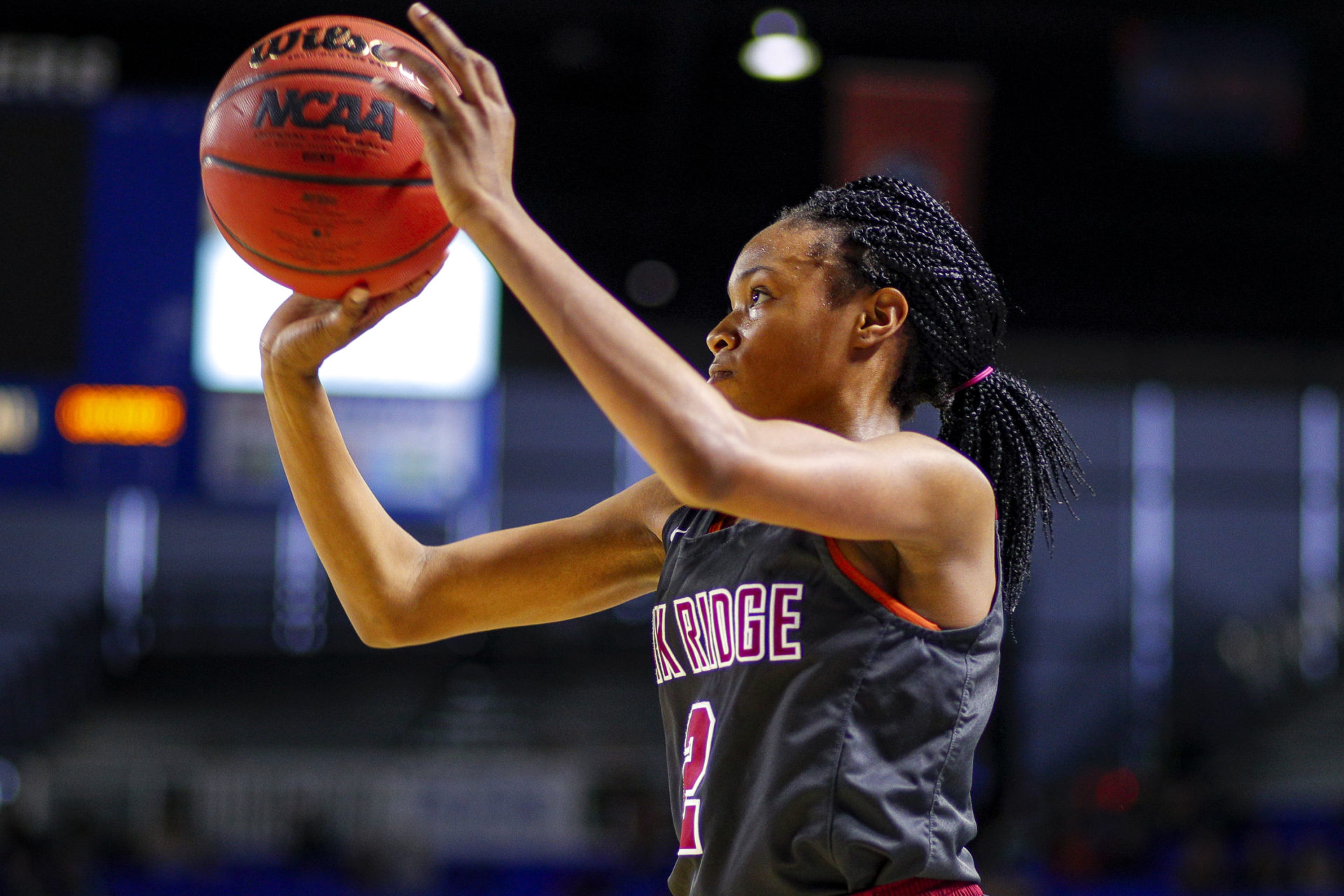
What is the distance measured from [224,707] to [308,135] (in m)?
A: 11.3

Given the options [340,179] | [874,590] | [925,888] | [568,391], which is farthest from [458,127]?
[568,391]

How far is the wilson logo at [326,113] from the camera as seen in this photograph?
1.90m

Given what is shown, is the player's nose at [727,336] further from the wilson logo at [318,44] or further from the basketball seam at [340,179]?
the wilson logo at [318,44]

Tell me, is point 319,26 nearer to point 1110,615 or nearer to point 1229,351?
point 1229,351

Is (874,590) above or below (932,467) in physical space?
below

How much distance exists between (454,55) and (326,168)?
1.24 ft

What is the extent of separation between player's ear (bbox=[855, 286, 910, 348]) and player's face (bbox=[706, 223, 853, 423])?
0.07 feet

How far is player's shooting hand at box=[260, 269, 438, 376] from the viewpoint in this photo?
1.97m

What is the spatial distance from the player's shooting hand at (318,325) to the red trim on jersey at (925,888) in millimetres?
962

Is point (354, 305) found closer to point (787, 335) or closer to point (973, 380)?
point (787, 335)

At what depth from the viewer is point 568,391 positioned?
46.8 ft

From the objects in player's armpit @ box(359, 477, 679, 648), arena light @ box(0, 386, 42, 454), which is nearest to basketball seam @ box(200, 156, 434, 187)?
player's armpit @ box(359, 477, 679, 648)

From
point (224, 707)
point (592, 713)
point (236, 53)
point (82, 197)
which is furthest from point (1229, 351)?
point (224, 707)

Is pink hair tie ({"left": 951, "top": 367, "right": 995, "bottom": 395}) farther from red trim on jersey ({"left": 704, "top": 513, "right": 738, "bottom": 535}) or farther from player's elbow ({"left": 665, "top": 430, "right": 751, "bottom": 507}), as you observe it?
player's elbow ({"left": 665, "top": 430, "right": 751, "bottom": 507})
